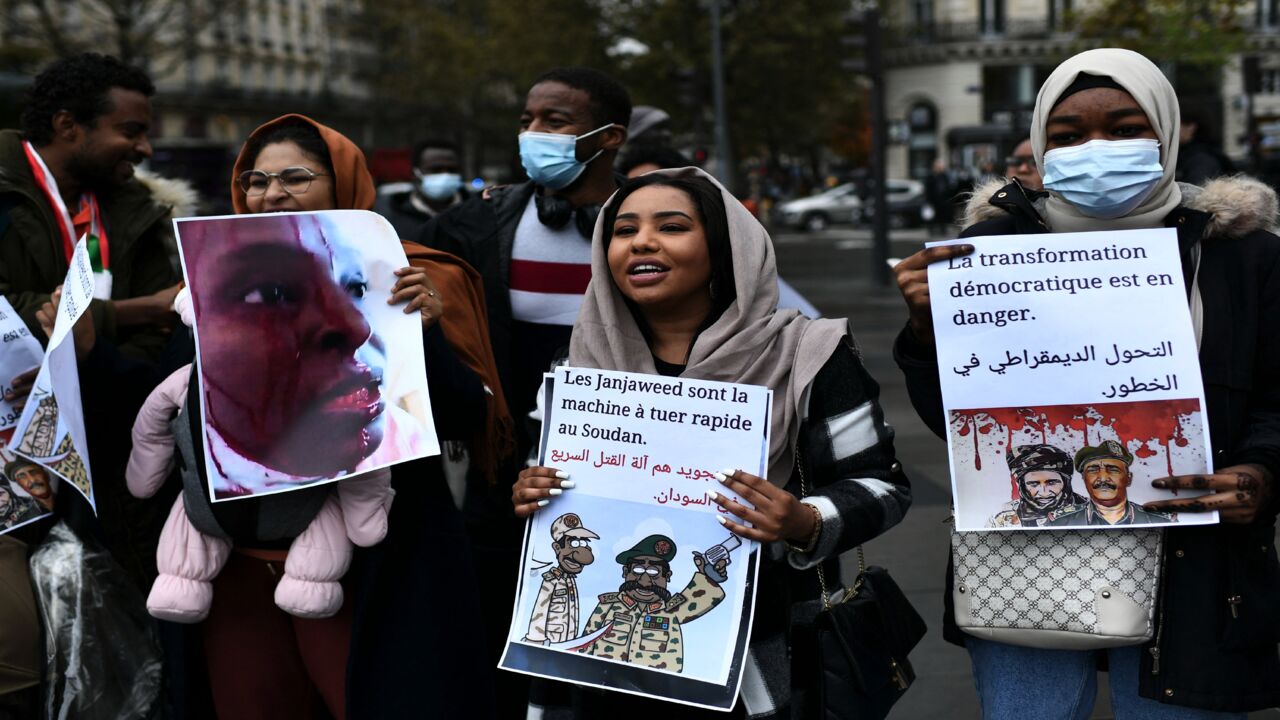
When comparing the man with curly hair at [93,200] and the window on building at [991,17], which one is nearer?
the man with curly hair at [93,200]

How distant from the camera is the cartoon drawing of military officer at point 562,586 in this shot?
8.21 ft

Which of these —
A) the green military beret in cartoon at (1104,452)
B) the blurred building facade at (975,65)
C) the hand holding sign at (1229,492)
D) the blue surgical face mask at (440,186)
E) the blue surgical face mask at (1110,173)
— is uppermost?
the blurred building facade at (975,65)

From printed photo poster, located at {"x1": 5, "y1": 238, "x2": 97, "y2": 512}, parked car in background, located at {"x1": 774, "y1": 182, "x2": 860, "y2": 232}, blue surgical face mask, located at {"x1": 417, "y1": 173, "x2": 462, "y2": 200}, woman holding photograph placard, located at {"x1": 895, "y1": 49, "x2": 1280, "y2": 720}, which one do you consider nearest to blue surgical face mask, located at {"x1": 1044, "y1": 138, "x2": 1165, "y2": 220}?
woman holding photograph placard, located at {"x1": 895, "y1": 49, "x2": 1280, "y2": 720}

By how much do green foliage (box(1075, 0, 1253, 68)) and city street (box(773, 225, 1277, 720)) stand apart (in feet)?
16.9

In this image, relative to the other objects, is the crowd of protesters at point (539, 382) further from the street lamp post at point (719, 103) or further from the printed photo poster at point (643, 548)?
the street lamp post at point (719, 103)

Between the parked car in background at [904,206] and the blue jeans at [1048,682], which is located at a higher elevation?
the parked car in background at [904,206]

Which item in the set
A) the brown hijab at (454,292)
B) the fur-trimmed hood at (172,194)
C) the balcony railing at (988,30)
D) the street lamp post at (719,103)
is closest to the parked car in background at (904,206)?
the street lamp post at (719,103)

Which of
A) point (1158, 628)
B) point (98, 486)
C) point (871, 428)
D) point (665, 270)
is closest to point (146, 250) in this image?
point (98, 486)

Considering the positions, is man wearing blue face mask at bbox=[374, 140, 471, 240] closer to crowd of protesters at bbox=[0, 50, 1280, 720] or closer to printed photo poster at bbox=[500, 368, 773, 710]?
crowd of protesters at bbox=[0, 50, 1280, 720]

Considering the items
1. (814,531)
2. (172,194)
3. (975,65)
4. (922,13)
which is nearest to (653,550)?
(814,531)

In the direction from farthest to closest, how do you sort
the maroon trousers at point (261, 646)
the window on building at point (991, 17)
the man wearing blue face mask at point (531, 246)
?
the window on building at point (991, 17) → the man wearing blue face mask at point (531, 246) → the maroon trousers at point (261, 646)

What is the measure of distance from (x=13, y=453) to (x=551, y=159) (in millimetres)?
1660

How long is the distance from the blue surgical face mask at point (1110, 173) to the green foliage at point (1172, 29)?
1721 centimetres

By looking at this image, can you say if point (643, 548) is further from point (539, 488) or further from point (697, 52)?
point (697, 52)
